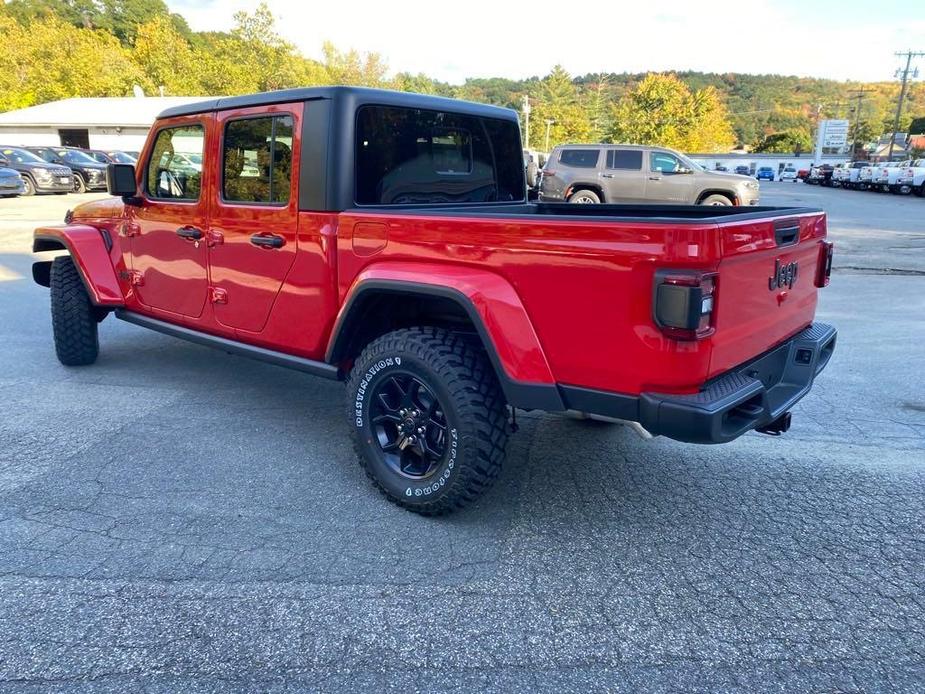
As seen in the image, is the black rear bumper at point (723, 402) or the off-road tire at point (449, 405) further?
the off-road tire at point (449, 405)

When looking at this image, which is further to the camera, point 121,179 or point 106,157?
point 106,157

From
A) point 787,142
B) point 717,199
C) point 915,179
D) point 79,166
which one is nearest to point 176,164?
point 717,199

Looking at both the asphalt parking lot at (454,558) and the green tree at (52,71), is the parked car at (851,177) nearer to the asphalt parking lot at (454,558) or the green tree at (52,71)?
the asphalt parking lot at (454,558)

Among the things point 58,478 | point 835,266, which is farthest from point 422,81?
point 58,478

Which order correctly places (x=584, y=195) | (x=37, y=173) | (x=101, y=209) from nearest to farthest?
1. (x=101, y=209)
2. (x=584, y=195)
3. (x=37, y=173)

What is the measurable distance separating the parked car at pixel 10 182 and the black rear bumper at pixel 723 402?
22008mm

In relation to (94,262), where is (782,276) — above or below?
above

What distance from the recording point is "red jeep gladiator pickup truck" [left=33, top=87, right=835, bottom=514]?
2.51m

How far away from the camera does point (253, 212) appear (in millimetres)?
3768

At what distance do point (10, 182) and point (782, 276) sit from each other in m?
22.6

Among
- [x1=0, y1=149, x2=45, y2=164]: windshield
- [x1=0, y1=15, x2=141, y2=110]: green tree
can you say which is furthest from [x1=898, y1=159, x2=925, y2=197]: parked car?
[x1=0, y1=15, x2=141, y2=110]: green tree

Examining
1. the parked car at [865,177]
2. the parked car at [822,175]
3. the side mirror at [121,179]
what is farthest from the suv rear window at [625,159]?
the parked car at [822,175]

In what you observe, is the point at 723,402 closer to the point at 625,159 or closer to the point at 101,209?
the point at 101,209

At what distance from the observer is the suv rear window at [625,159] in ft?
55.6
